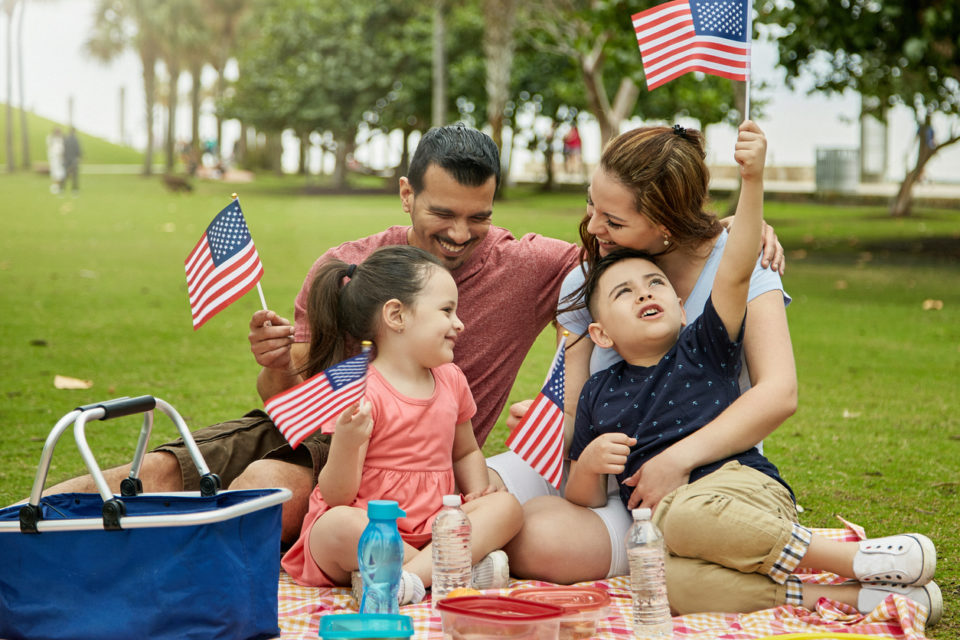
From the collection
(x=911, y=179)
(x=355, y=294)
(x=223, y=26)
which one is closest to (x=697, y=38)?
(x=355, y=294)

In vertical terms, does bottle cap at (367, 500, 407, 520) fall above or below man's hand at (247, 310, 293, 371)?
below

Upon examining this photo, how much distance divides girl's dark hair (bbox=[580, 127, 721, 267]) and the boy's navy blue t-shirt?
0.33 metres

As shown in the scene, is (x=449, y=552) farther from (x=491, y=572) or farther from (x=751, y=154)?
(x=751, y=154)

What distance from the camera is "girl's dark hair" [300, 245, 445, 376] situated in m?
3.54

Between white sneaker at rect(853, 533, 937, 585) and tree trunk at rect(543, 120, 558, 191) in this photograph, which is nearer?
white sneaker at rect(853, 533, 937, 585)

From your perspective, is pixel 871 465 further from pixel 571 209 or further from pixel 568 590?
pixel 571 209

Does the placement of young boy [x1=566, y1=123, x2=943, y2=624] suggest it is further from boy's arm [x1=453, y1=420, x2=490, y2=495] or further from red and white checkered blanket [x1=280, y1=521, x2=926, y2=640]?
boy's arm [x1=453, y1=420, x2=490, y2=495]

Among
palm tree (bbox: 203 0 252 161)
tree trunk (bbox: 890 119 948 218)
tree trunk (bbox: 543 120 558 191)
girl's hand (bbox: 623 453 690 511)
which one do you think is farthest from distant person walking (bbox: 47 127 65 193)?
girl's hand (bbox: 623 453 690 511)

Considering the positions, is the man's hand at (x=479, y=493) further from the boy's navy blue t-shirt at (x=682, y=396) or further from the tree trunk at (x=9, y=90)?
the tree trunk at (x=9, y=90)

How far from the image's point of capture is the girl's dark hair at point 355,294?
3541mm

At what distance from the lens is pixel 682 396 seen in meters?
3.38

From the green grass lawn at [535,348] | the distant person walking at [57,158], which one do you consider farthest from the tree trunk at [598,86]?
the distant person walking at [57,158]

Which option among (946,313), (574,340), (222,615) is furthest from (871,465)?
(946,313)

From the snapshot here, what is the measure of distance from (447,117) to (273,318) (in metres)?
30.7
